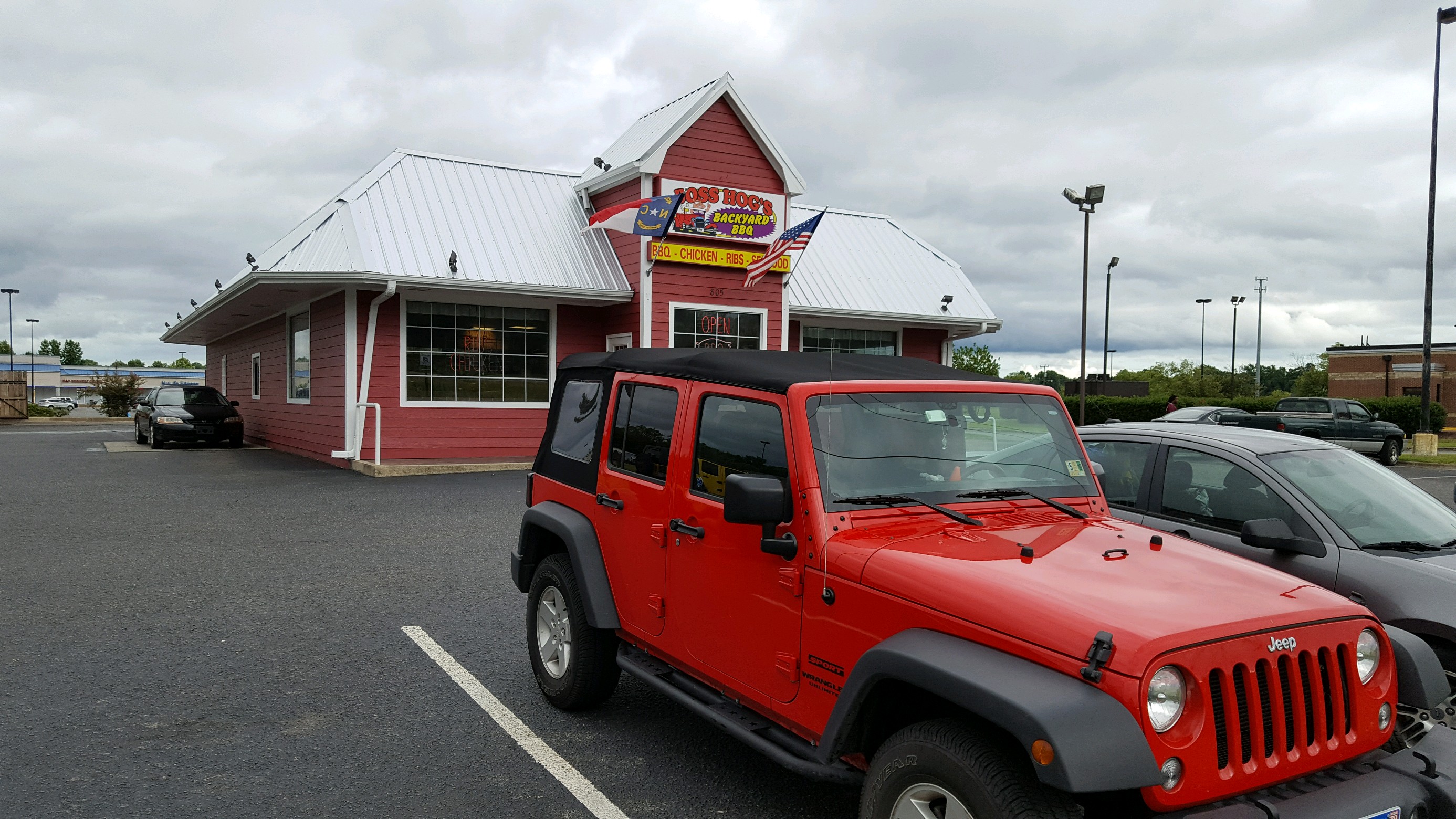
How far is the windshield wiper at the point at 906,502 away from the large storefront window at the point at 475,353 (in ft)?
50.1

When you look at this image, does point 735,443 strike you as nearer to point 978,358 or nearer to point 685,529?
point 685,529

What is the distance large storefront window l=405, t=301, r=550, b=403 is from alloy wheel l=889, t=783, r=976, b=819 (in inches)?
628

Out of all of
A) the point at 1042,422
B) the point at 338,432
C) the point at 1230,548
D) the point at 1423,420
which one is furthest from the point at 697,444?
the point at 1423,420

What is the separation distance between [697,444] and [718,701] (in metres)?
1.05

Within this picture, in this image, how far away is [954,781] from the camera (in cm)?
255

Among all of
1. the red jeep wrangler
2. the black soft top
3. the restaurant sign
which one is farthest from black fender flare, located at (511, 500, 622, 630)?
the restaurant sign

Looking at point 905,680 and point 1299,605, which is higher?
point 1299,605

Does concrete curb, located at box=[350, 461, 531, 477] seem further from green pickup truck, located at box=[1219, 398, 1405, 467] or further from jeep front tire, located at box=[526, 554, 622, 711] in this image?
green pickup truck, located at box=[1219, 398, 1405, 467]

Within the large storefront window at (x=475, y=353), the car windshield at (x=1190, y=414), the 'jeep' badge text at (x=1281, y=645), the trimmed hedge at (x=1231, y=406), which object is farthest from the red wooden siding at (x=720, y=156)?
the trimmed hedge at (x=1231, y=406)

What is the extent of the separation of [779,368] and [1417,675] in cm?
242

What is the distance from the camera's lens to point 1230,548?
16.3 ft

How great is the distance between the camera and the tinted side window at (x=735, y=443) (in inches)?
Answer: 141

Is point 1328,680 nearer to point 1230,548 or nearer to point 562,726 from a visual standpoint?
point 1230,548

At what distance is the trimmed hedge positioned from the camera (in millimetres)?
32688
